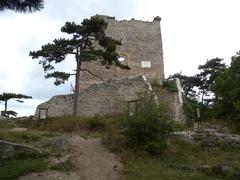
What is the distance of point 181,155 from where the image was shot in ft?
52.7

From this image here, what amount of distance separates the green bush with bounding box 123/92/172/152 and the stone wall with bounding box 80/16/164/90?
1204cm

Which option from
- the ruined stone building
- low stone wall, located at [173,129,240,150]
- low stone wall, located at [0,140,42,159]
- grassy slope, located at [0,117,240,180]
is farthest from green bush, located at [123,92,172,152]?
the ruined stone building

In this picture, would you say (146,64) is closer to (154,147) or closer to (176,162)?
(154,147)

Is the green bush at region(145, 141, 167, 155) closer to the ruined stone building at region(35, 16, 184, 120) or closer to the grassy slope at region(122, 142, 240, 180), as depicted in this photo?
the grassy slope at region(122, 142, 240, 180)

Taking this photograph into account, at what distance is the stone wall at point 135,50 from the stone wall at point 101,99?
4.14 meters

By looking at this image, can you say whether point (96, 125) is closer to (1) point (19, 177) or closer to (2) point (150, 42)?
(1) point (19, 177)

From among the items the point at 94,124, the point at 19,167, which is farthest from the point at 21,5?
the point at 94,124

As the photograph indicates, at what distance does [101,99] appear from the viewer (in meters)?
23.4

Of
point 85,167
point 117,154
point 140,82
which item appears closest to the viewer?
point 85,167

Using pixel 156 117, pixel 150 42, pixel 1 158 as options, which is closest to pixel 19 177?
pixel 1 158

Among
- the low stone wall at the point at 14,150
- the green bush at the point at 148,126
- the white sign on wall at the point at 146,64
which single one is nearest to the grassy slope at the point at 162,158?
the green bush at the point at 148,126

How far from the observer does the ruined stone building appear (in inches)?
909

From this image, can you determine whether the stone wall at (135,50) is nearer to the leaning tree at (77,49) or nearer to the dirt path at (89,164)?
the leaning tree at (77,49)

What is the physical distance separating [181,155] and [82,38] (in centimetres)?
867
